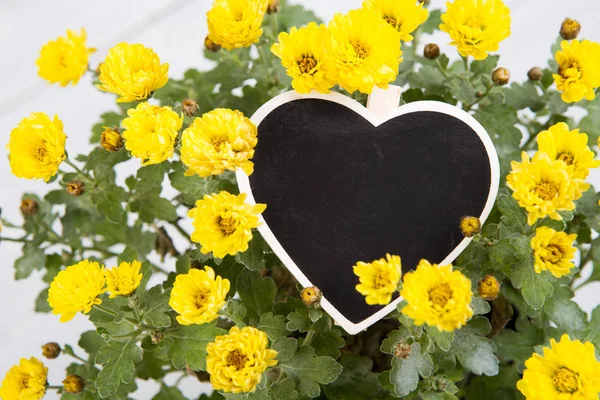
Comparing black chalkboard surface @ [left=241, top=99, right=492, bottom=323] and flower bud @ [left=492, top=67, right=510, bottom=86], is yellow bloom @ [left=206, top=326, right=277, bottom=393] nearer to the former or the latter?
black chalkboard surface @ [left=241, top=99, right=492, bottom=323]

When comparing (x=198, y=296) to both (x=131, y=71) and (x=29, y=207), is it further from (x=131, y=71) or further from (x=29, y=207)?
(x=29, y=207)

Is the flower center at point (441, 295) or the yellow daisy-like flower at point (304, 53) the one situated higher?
the yellow daisy-like flower at point (304, 53)

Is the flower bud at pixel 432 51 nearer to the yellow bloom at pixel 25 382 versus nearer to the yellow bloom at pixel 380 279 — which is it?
the yellow bloom at pixel 380 279

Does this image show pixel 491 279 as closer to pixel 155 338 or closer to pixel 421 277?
pixel 421 277

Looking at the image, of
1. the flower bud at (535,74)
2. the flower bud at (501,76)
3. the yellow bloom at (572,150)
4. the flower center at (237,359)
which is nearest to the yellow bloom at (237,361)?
the flower center at (237,359)

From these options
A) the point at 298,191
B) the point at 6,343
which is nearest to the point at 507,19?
the point at 298,191

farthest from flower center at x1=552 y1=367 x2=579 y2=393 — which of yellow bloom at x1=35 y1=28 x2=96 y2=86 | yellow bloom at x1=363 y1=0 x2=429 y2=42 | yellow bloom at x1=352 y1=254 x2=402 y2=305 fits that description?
yellow bloom at x1=35 y1=28 x2=96 y2=86
